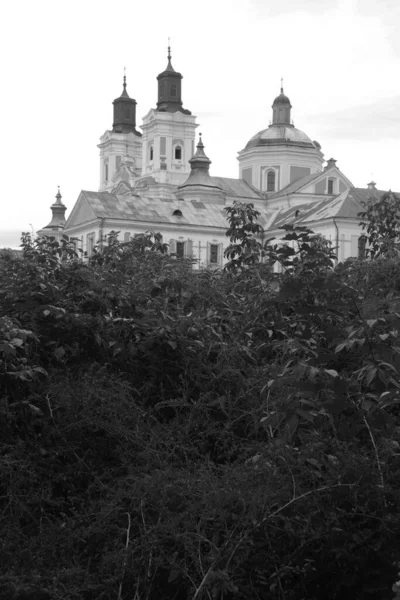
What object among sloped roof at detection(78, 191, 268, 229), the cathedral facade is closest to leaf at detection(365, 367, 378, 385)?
the cathedral facade

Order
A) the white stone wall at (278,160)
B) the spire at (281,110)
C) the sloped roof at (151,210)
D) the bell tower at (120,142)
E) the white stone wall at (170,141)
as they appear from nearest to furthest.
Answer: the sloped roof at (151,210) < the white stone wall at (278,160) < the spire at (281,110) < the white stone wall at (170,141) < the bell tower at (120,142)

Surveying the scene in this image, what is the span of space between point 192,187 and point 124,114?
31.5 m

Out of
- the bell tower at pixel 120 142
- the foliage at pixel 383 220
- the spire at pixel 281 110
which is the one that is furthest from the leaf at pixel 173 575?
the bell tower at pixel 120 142

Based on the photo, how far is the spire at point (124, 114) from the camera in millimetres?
87688

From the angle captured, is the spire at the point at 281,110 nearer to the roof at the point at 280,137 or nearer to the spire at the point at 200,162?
the roof at the point at 280,137

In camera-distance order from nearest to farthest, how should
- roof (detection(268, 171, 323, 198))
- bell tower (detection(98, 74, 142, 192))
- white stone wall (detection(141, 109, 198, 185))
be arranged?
1. roof (detection(268, 171, 323, 198))
2. white stone wall (detection(141, 109, 198, 185))
3. bell tower (detection(98, 74, 142, 192))

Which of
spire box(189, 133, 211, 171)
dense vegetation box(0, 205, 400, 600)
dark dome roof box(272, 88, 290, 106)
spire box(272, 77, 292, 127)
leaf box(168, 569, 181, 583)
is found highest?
dark dome roof box(272, 88, 290, 106)

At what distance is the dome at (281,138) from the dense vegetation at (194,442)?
63872 mm

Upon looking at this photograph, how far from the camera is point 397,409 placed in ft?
16.0

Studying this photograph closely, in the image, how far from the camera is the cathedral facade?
154 ft

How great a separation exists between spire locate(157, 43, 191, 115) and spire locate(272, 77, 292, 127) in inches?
315

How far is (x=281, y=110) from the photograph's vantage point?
72.7 m

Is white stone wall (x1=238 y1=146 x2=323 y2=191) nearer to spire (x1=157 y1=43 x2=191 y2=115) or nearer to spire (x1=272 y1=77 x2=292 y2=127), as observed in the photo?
spire (x1=272 y1=77 x2=292 y2=127)

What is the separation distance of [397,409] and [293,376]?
83cm
